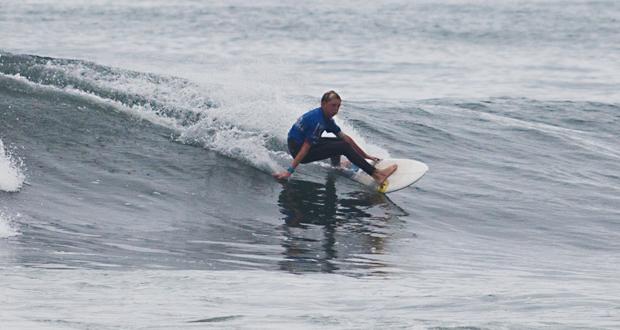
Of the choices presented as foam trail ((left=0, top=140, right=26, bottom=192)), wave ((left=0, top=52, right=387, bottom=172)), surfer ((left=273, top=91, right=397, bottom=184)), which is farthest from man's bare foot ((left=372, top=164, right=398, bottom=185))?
foam trail ((left=0, top=140, right=26, bottom=192))

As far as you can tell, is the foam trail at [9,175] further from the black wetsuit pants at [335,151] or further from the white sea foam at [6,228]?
the black wetsuit pants at [335,151]

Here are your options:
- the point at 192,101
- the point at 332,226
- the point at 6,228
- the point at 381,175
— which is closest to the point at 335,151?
the point at 381,175

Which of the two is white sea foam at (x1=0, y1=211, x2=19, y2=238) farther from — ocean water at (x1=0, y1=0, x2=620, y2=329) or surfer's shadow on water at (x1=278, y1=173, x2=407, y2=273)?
surfer's shadow on water at (x1=278, y1=173, x2=407, y2=273)

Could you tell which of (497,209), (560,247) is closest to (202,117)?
(497,209)

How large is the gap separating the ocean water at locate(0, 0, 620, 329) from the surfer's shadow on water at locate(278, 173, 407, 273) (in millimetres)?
48

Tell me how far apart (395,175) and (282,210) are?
214cm

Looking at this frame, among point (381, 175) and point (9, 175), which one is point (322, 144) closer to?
point (381, 175)

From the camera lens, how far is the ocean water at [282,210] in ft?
28.6

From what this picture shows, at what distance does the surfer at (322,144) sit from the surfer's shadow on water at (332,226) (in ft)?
1.25

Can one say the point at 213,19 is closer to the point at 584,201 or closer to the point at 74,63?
the point at 74,63

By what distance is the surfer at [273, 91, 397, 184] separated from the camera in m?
14.6

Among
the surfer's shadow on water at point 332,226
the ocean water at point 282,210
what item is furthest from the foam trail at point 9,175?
the surfer's shadow on water at point 332,226

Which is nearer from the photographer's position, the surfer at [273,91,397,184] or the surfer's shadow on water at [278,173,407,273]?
the surfer's shadow on water at [278,173,407,273]

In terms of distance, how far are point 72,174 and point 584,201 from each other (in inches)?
304
